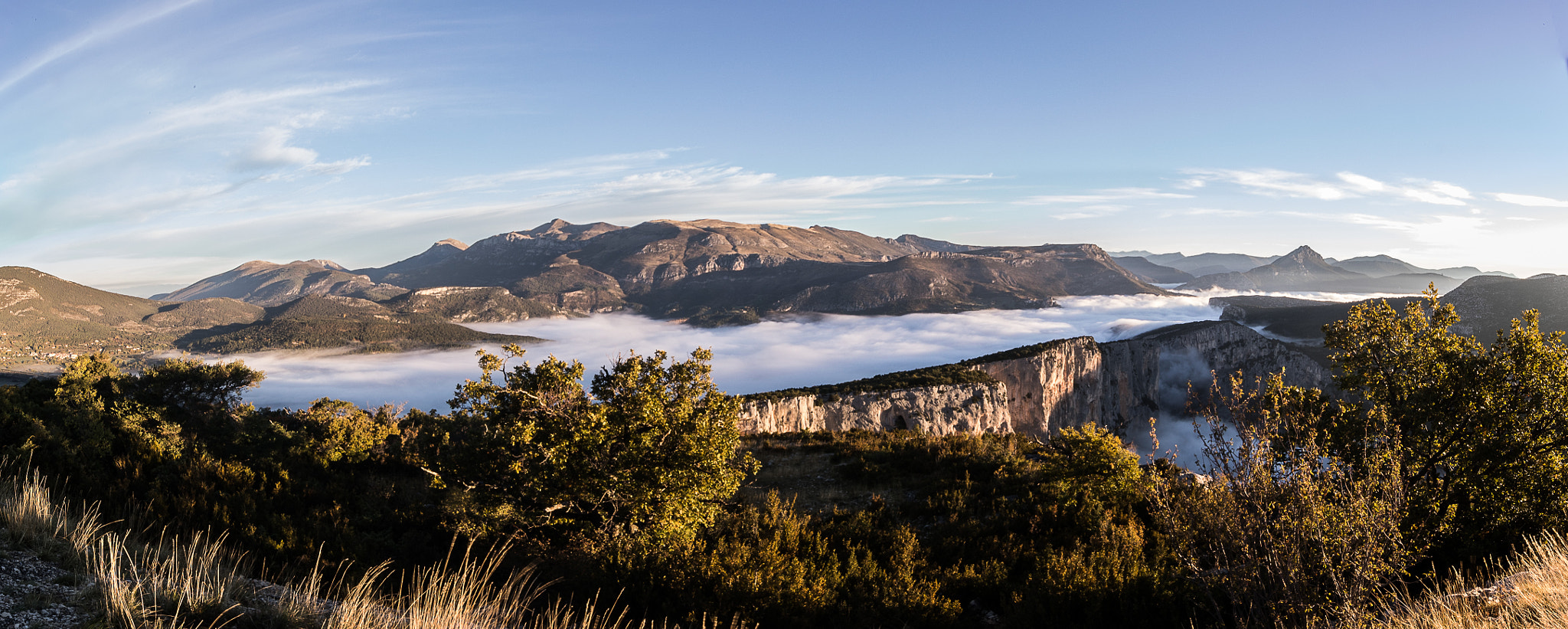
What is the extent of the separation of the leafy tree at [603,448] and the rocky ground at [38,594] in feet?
23.2

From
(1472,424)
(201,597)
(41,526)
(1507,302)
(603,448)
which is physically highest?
(41,526)

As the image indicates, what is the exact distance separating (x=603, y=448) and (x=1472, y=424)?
1797 cm

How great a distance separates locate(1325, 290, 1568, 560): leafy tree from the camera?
39.1ft

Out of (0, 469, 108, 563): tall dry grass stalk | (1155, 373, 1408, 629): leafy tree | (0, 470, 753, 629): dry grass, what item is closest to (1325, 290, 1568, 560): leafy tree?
(1155, 373, 1408, 629): leafy tree

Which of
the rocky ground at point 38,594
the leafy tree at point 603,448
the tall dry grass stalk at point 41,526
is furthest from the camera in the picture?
the leafy tree at point 603,448

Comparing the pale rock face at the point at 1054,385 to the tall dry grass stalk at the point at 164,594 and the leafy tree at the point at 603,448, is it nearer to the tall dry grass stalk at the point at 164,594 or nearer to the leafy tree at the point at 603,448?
the leafy tree at the point at 603,448

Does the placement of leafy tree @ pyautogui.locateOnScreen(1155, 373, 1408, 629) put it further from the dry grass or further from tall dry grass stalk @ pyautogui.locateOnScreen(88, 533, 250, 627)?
tall dry grass stalk @ pyautogui.locateOnScreen(88, 533, 250, 627)

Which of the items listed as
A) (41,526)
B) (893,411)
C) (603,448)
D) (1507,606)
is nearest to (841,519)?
(603,448)

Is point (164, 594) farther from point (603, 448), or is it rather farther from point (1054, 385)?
point (1054, 385)

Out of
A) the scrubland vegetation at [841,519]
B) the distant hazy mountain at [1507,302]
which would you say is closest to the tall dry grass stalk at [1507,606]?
the scrubland vegetation at [841,519]

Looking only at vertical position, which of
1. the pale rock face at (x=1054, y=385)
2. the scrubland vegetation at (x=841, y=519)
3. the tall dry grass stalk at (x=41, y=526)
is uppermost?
the tall dry grass stalk at (x=41, y=526)

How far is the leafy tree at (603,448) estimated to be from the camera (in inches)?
539

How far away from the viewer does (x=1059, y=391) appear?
93.6 meters

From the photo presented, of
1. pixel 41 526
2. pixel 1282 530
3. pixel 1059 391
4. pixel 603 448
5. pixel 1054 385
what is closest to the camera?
pixel 41 526
